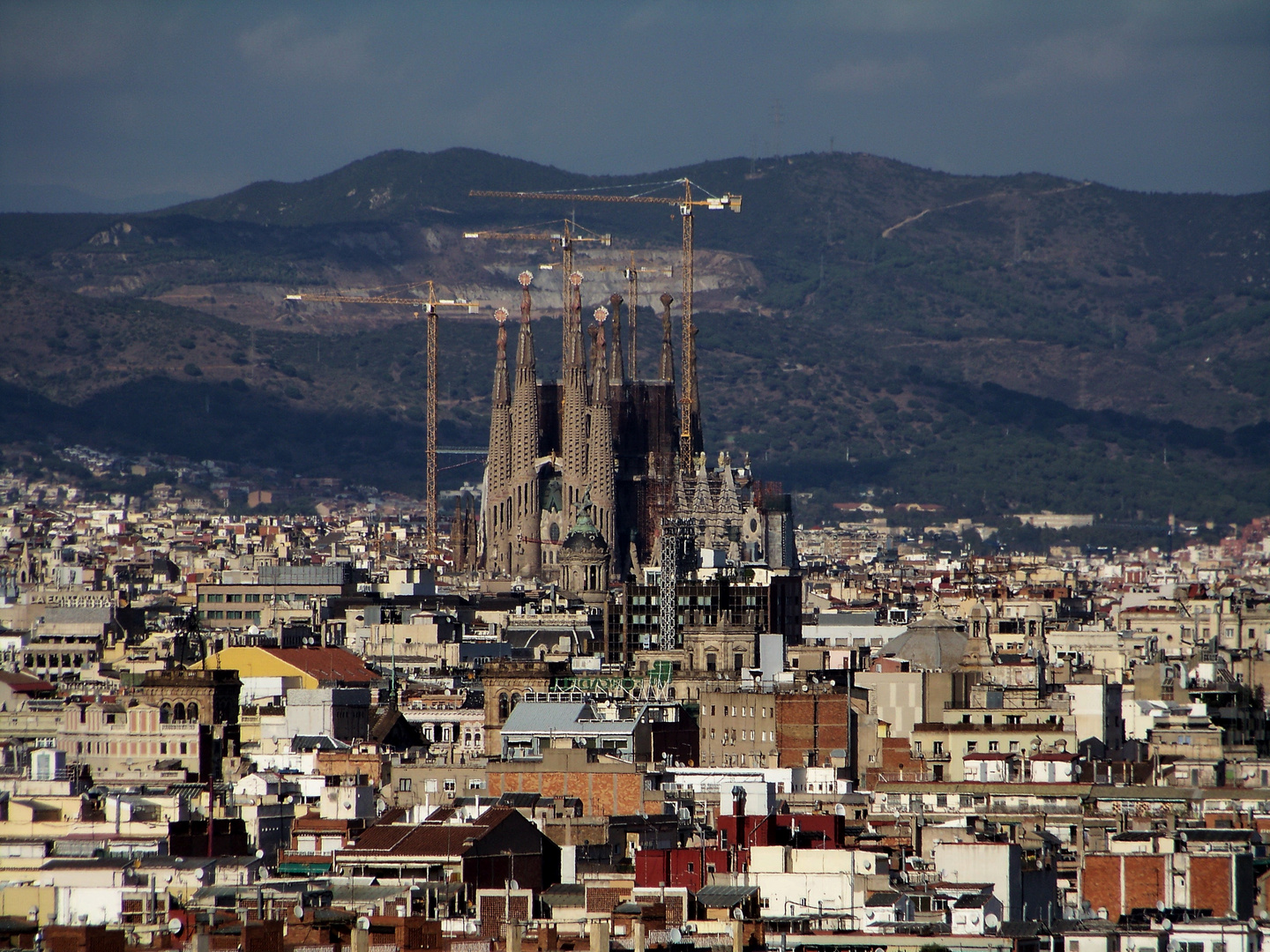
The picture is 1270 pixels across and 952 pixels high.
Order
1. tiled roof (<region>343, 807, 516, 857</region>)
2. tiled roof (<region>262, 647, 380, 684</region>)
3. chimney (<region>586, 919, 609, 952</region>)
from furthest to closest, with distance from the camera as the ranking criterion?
tiled roof (<region>262, 647, 380, 684</region>), tiled roof (<region>343, 807, 516, 857</region>), chimney (<region>586, 919, 609, 952</region>)

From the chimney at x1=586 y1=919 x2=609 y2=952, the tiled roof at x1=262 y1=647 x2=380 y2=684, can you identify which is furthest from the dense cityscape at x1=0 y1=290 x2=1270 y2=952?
the tiled roof at x1=262 y1=647 x2=380 y2=684

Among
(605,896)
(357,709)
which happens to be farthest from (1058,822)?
(357,709)

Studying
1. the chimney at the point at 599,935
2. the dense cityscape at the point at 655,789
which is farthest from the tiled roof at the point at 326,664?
the chimney at the point at 599,935

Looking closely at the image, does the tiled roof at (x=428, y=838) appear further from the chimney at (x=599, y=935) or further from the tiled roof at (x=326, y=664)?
the tiled roof at (x=326, y=664)

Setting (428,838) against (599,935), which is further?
(428,838)

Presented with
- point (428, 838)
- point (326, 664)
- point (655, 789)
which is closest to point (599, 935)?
point (428, 838)

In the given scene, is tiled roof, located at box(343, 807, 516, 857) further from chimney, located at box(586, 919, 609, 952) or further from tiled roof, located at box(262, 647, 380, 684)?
tiled roof, located at box(262, 647, 380, 684)

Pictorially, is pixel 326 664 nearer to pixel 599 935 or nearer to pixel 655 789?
pixel 655 789

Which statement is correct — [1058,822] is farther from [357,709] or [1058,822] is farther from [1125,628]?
[1125,628]

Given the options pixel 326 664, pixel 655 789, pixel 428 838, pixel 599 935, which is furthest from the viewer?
pixel 326 664

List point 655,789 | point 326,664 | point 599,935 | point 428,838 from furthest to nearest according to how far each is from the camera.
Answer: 1. point 326,664
2. point 655,789
3. point 428,838
4. point 599,935

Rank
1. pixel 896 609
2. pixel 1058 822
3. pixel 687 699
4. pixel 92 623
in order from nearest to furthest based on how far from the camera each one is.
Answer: pixel 1058 822 < pixel 687 699 < pixel 92 623 < pixel 896 609
